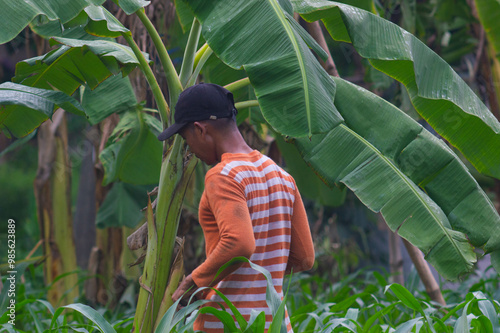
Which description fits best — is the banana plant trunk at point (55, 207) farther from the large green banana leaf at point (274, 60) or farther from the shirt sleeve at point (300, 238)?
→ the shirt sleeve at point (300, 238)

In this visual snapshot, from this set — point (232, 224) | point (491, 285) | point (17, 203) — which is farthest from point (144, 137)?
point (17, 203)

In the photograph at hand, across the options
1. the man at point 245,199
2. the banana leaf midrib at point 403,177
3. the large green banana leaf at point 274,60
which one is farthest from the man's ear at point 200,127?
the banana leaf midrib at point 403,177

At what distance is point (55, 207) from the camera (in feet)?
15.6

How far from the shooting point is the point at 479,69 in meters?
5.84

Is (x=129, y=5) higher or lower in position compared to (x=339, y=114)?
higher

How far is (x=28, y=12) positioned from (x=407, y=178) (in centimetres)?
182

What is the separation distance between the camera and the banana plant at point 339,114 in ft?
6.57

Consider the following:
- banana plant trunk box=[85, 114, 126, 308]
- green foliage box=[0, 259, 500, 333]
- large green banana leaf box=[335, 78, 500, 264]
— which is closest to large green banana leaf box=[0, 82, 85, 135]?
green foliage box=[0, 259, 500, 333]

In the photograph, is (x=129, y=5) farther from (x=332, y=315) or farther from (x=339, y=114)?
(x=332, y=315)

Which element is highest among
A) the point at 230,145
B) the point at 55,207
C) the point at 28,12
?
the point at 28,12

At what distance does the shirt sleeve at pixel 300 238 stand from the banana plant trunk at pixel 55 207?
3.09 metres

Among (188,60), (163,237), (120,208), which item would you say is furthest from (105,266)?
(188,60)

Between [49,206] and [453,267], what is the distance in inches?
141

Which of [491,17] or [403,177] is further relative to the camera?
[491,17]
